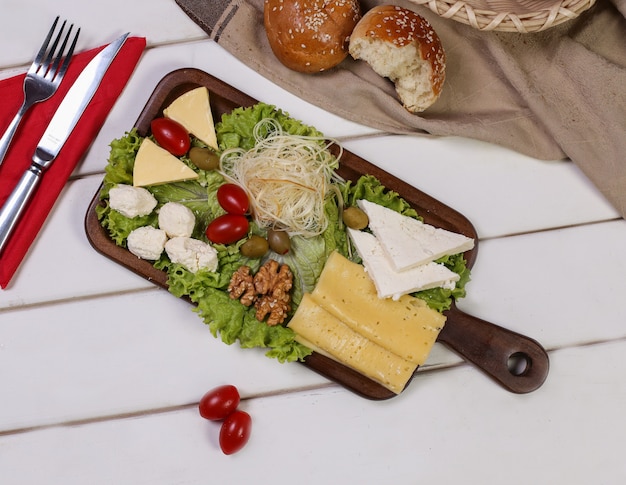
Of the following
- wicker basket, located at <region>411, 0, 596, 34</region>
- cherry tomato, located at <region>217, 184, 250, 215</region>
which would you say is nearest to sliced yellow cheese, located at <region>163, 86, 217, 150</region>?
cherry tomato, located at <region>217, 184, 250, 215</region>

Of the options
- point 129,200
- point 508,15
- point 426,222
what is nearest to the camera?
point 508,15

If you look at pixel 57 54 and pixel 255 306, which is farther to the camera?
pixel 57 54

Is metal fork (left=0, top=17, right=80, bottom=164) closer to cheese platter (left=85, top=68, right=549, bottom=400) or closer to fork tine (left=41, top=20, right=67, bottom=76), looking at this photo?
fork tine (left=41, top=20, right=67, bottom=76)

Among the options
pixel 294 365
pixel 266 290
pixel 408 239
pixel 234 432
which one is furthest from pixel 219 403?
pixel 408 239

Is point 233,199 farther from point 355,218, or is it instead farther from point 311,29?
point 311,29

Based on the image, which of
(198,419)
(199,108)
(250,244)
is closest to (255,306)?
(250,244)

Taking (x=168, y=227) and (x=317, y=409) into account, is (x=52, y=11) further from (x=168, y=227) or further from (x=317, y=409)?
(x=317, y=409)
